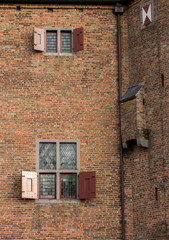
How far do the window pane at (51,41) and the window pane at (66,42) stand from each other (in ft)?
0.86

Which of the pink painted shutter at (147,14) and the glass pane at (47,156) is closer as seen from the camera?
the glass pane at (47,156)

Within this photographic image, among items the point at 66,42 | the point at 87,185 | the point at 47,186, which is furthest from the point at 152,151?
the point at 66,42

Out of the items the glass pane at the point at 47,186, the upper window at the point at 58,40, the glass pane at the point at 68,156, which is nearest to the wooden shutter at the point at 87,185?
the glass pane at the point at 68,156

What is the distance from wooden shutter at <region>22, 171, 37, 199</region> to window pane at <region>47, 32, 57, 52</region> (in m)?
4.44

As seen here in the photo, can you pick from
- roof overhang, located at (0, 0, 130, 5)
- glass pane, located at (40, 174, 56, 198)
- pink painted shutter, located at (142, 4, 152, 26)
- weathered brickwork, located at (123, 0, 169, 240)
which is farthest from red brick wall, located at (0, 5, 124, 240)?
pink painted shutter, located at (142, 4, 152, 26)

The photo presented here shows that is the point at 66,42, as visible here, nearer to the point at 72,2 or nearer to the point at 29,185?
the point at 72,2

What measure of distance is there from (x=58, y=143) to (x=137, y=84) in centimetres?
327

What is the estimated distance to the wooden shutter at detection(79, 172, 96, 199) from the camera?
71.7ft

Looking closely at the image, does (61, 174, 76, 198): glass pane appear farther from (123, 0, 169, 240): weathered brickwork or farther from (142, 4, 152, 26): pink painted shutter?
(142, 4, 152, 26): pink painted shutter

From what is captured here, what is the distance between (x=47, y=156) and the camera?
22328 millimetres

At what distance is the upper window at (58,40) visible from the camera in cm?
2311

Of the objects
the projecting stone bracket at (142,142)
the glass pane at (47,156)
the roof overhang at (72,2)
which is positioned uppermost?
the roof overhang at (72,2)

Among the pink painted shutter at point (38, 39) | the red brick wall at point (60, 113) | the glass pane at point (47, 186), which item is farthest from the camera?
the pink painted shutter at point (38, 39)

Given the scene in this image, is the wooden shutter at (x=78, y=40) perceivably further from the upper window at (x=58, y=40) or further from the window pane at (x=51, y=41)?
the window pane at (x=51, y=41)
